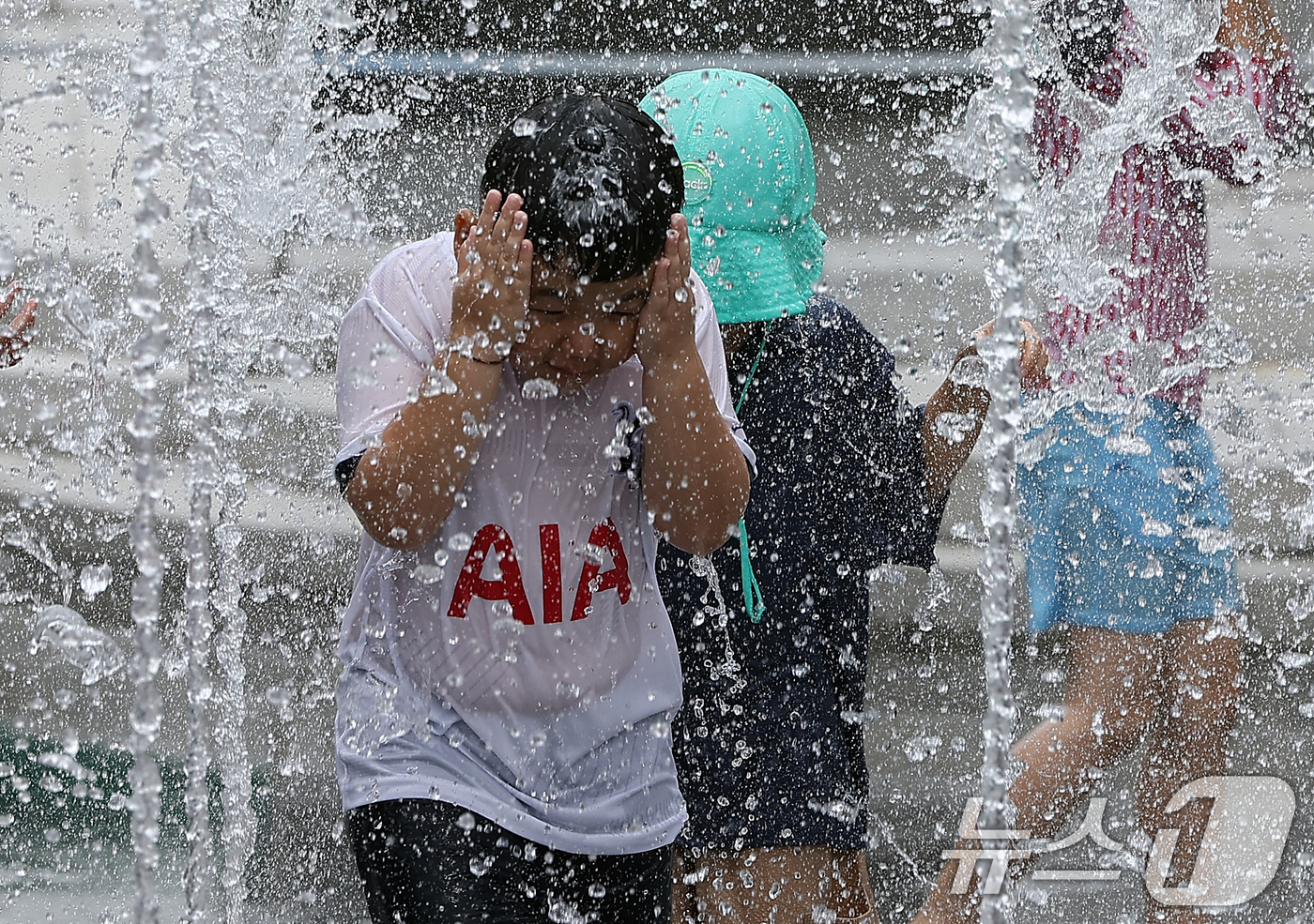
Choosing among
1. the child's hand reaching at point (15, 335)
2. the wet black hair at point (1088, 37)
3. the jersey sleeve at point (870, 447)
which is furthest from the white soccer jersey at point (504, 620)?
the wet black hair at point (1088, 37)

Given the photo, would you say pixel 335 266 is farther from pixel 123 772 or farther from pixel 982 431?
pixel 982 431

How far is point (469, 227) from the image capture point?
1686 mm

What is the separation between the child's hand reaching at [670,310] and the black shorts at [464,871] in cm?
51

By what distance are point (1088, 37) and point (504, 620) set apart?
1.64 metres

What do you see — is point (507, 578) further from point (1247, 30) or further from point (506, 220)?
point (1247, 30)

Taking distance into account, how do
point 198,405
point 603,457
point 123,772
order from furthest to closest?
point 123,772, point 198,405, point 603,457

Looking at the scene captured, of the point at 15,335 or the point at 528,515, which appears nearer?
the point at 528,515

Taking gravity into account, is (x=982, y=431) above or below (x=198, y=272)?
below

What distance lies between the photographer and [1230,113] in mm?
2740

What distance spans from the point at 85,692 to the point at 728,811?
266 cm

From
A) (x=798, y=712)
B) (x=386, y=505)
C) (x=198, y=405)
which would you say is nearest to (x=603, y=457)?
(x=386, y=505)

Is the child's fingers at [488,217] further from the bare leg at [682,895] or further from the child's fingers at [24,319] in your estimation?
the child's fingers at [24,319]

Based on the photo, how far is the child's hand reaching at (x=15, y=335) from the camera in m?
2.61

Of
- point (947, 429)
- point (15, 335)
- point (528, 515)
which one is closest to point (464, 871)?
point (528, 515)
